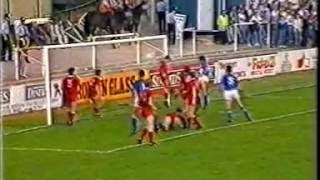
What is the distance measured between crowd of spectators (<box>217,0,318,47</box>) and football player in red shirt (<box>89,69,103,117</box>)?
262 inches

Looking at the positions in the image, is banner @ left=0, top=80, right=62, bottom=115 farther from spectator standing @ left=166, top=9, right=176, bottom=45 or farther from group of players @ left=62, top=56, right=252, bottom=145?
spectator standing @ left=166, top=9, right=176, bottom=45

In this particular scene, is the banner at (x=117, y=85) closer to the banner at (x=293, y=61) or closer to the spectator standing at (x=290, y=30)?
the banner at (x=293, y=61)

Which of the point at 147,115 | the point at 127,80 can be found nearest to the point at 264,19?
A: the point at 127,80

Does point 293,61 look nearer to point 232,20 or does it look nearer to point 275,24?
point 275,24

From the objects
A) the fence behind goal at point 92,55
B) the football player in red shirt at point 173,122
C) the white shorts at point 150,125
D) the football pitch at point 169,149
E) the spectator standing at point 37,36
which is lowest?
the football pitch at point 169,149

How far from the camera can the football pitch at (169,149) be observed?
1296cm

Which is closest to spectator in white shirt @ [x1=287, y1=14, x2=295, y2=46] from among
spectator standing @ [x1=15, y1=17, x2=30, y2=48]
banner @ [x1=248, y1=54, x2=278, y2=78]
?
banner @ [x1=248, y1=54, x2=278, y2=78]

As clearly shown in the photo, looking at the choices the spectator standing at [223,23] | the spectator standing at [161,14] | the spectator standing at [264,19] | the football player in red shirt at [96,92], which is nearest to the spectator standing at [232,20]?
the spectator standing at [223,23]

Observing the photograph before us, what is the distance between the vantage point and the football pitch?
12961 millimetres

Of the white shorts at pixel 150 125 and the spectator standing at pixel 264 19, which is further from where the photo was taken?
the spectator standing at pixel 264 19

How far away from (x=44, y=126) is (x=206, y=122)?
2704mm

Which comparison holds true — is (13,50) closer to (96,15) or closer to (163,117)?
(163,117)

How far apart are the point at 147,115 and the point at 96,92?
4231 millimetres

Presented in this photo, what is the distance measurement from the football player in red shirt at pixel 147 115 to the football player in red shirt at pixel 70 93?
227 cm
